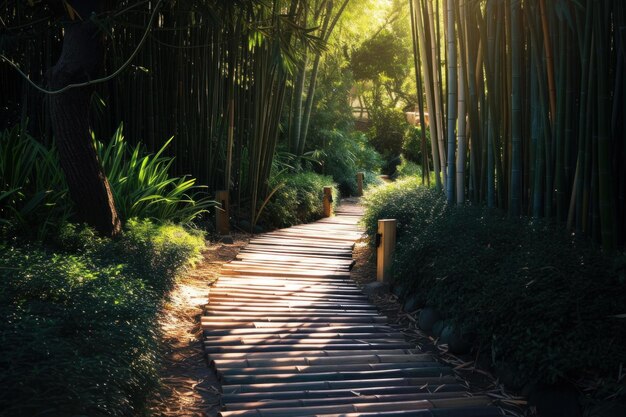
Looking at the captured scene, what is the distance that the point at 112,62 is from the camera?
6.07 m

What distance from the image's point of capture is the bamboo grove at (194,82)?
577 cm

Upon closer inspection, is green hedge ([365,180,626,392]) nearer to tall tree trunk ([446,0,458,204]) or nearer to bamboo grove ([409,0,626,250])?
bamboo grove ([409,0,626,250])

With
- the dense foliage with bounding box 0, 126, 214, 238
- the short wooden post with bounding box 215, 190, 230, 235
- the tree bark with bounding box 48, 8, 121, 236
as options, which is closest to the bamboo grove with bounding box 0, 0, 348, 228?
the short wooden post with bounding box 215, 190, 230, 235

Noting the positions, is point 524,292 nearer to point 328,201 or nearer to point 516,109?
point 516,109

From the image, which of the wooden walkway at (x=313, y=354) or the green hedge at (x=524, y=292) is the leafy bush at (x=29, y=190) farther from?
the green hedge at (x=524, y=292)

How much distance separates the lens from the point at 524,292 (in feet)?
10.0

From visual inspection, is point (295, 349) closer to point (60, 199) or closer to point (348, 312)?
point (348, 312)

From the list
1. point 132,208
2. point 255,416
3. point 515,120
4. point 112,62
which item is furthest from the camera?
point 112,62

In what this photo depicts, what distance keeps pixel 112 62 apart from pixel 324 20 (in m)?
4.75

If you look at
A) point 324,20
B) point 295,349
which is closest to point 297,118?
point 324,20

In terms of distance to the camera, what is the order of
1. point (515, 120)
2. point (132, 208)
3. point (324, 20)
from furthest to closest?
point (324, 20) < point (132, 208) < point (515, 120)

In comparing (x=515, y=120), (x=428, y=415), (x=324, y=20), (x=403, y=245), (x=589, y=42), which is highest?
(x=324, y=20)

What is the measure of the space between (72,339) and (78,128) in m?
2.32

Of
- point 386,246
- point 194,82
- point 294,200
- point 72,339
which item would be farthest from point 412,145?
point 72,339
